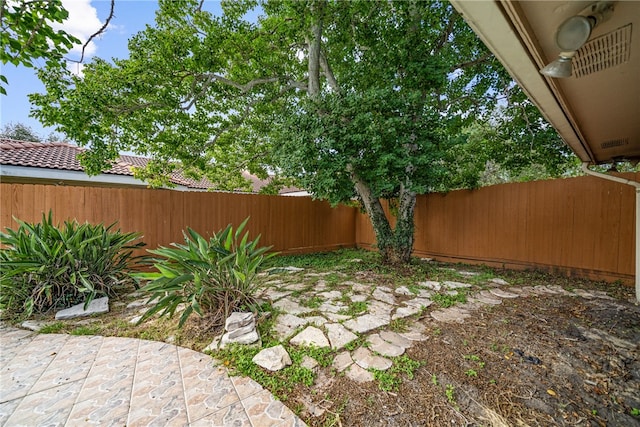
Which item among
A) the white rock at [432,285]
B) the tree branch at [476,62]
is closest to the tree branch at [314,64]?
the tree branch at [476,62]

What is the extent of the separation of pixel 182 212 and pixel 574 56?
5.32 meters

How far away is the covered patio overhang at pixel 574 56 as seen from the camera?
1.09m

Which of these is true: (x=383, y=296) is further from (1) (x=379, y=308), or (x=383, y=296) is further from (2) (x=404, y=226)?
(2) (x=404, y=226)

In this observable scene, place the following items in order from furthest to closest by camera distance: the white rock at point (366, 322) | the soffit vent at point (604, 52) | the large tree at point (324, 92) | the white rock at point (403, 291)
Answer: the large tree at point (324, 92) → the white rock at point (403, 291) → the white rock at point (366, 322) → the soffit vent at point (604, 52)

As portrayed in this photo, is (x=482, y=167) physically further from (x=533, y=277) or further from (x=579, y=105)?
(x=579, y=105)

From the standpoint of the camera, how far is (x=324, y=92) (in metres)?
4.25

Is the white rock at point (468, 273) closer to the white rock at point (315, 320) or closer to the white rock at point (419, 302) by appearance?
the white rock at point (419, 302)

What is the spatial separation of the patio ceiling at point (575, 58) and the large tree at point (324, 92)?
1528mm

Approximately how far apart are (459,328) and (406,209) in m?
2.61

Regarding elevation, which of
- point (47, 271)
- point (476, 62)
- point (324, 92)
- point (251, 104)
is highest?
point (476, 62)

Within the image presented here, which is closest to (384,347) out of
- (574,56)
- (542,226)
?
(574,56)

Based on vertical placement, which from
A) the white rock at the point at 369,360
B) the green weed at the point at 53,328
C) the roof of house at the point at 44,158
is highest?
the roof of house at the point at 44,158

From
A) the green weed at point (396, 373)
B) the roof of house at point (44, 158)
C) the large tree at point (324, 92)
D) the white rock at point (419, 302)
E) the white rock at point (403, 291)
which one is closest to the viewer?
the green weed at point (396, 373)

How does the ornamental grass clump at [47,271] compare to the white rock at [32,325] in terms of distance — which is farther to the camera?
the ornamental grass clump at [47,271]
